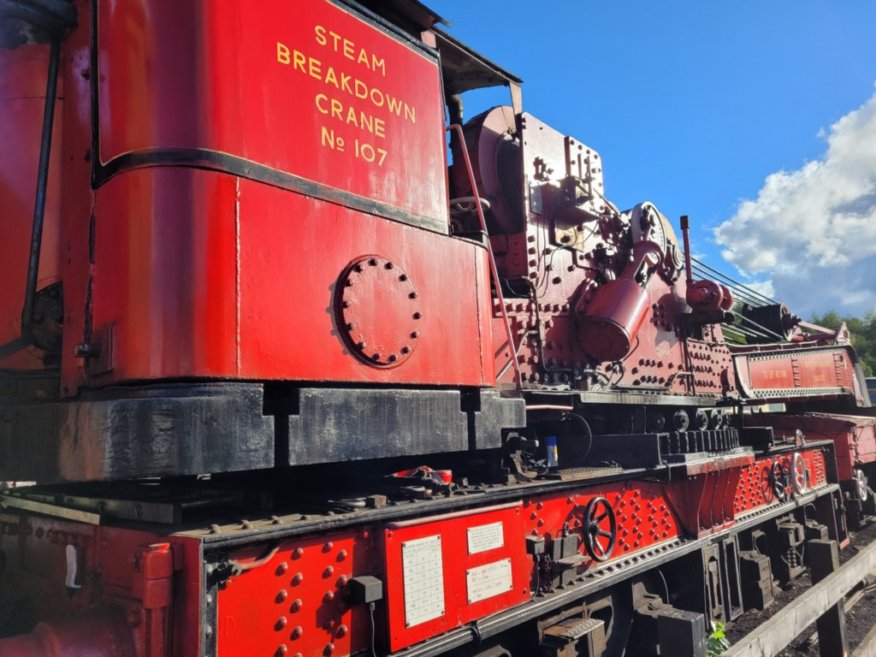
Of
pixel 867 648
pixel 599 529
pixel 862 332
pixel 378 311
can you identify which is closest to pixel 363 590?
pixel 378 311

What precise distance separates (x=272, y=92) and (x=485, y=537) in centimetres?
217

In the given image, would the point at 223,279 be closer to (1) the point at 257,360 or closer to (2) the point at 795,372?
(1) the point at 257,360

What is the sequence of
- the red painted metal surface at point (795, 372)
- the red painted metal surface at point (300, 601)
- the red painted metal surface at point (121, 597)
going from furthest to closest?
the red painted metal surface at point (795, 372)
the red painted metal surface at point (300, 601)
the red painted metal surface at point (121, 597)

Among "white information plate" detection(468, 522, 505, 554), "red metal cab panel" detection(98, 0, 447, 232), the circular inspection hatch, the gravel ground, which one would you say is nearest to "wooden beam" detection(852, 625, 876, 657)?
the gravel ground

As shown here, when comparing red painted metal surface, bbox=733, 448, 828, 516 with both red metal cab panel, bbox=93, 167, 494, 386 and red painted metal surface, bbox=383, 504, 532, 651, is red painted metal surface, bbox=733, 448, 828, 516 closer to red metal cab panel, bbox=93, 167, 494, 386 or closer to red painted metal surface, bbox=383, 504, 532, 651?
red painted metal surface, bbox=383, 504, 532, 651

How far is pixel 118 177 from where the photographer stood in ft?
7.77

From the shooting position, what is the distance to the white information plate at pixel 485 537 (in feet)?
10.3

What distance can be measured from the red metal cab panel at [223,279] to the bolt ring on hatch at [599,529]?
2026mm

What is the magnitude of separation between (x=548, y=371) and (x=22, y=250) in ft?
10.7

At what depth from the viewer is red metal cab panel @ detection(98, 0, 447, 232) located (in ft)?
7.76

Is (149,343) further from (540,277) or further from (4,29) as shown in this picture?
(540,277)

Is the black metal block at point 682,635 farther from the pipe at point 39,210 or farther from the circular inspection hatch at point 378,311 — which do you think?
the pipe at point 39,210

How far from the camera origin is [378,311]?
9.10ft

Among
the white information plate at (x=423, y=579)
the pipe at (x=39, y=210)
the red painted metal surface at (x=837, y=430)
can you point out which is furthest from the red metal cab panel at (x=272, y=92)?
the red painted metal surface at (x=837, y=430)
